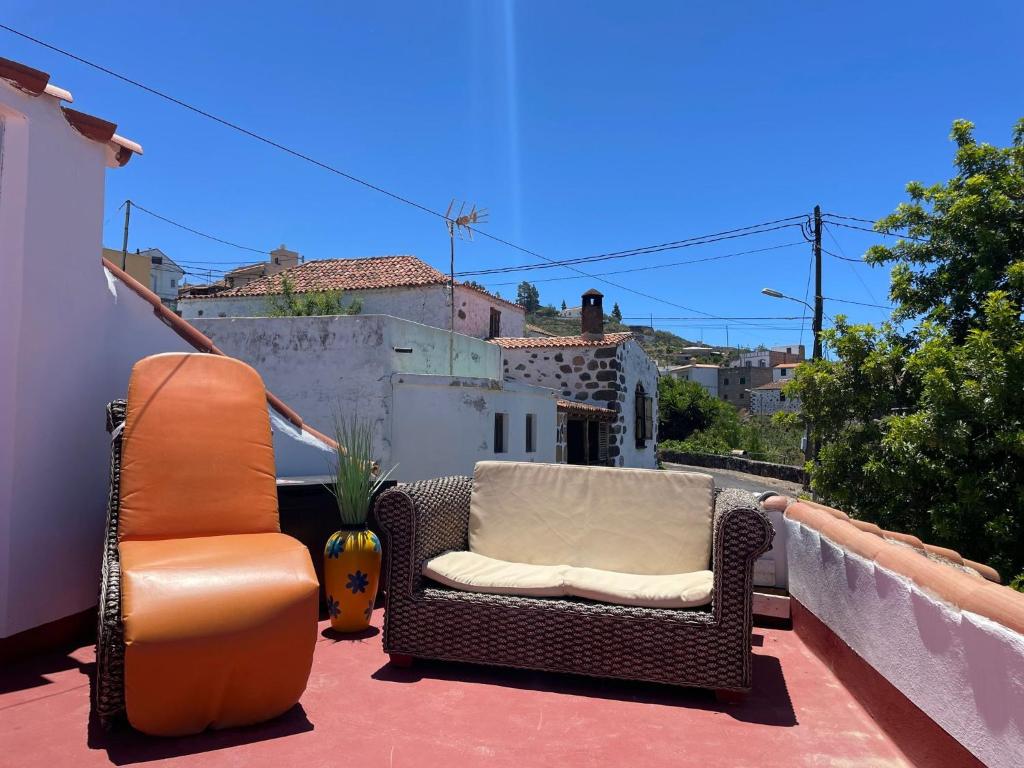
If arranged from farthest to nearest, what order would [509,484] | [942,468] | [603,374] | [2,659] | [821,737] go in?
[603,374]
[942,468]
[509,484]
[2,659]
[821,737]

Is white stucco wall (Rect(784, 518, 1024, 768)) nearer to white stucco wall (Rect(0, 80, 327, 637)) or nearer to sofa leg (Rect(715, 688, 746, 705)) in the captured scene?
sofa leg (Rect(715, 688, 746, 705))

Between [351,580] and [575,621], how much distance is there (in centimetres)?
145

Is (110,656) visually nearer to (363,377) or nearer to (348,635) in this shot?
(348,635)

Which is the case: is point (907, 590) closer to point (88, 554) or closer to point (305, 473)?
point (88, 554)

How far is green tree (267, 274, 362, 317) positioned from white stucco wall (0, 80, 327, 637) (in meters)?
13.3

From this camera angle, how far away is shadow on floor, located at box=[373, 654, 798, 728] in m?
3.03

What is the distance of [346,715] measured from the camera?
2889mm

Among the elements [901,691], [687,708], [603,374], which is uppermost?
[603,374]

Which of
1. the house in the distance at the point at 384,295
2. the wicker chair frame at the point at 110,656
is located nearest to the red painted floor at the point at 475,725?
the wicker chair frame at the point at 110,656

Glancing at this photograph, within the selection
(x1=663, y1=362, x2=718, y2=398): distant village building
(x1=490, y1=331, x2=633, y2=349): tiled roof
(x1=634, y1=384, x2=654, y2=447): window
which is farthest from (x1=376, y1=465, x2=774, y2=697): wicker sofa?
(x1=663, y1=362, x2=718, y2=398): distant village building

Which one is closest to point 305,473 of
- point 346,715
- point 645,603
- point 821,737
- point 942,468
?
point 346,715

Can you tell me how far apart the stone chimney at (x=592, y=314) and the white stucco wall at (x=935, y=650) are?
560 inches

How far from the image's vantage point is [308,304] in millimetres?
17469

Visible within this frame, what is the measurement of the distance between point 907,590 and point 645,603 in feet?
3.61
